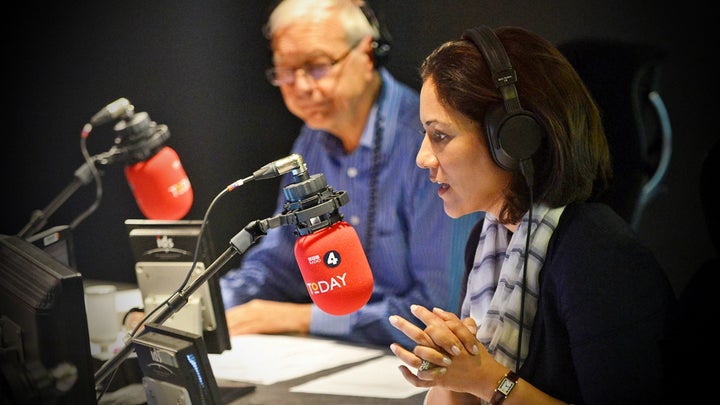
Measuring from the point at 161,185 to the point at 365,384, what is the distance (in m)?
0.87

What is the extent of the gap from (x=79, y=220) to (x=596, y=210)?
64.8 inches

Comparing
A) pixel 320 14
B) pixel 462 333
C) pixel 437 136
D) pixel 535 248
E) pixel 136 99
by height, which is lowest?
pixel 462 333

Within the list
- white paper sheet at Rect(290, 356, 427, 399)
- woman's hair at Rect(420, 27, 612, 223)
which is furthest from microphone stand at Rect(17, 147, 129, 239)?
woman's hair at Rect(420, 27, 612, 223)

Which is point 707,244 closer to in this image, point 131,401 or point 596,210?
point 596,210

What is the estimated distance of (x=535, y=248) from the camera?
1.75 m

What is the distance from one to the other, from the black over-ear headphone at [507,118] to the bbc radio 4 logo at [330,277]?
1.32 feet

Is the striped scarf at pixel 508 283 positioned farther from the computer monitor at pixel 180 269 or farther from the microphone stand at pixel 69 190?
the microphone stand at pixel 69 190

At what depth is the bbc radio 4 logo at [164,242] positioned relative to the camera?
2.23m

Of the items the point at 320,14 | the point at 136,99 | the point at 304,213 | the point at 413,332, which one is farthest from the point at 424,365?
the point at 136,99

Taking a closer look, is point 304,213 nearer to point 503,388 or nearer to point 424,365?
point 424,365

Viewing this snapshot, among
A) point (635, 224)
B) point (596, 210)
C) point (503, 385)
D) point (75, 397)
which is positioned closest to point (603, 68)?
point (635, 224)

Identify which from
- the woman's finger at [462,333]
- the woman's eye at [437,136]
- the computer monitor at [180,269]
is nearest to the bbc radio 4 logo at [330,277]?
the woman's finger at [462,333]

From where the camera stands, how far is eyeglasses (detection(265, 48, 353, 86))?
2553 millimetres

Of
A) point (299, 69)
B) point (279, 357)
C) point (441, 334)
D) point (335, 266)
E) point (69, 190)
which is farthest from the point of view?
point (299, 69)
